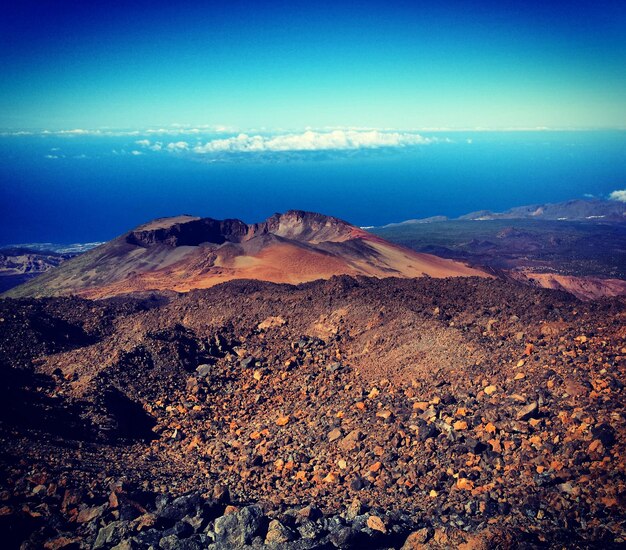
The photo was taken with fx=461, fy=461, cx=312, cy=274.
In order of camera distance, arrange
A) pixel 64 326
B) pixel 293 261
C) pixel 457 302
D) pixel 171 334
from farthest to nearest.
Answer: pixel 293 261, pixel 64 326, pixel 457 302, pixel 171 334

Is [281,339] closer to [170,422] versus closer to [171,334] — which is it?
[171,334]

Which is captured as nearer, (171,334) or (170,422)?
(170,422)

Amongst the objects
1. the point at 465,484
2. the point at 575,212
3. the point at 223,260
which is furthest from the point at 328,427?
the point at 575,212

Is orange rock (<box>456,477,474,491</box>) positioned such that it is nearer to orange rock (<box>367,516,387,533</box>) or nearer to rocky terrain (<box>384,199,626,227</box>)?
orange rock (<box>367,516,387,533</box>)

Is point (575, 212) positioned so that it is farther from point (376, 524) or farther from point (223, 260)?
point (376, 524)

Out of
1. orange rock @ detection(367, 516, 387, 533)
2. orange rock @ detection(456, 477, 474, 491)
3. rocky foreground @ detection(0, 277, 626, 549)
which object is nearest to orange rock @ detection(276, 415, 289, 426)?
rocky foreground @ detection(0, 277, 626, 549)

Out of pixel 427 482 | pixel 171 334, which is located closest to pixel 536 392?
pixel 427 482
